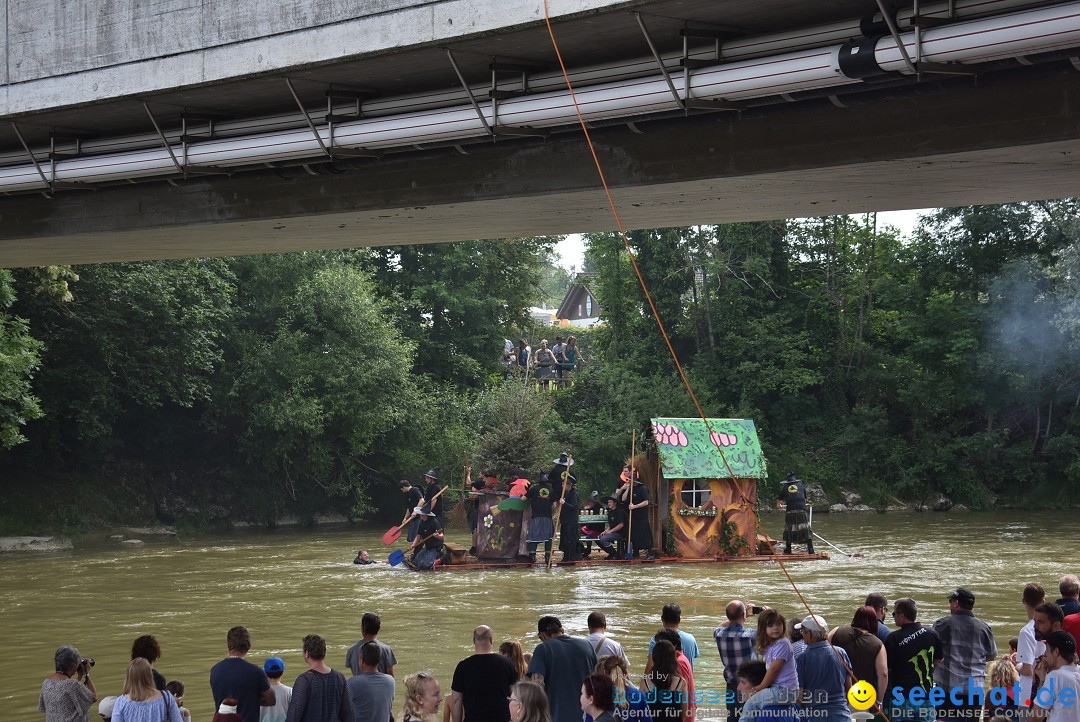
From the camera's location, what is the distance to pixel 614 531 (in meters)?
22.2

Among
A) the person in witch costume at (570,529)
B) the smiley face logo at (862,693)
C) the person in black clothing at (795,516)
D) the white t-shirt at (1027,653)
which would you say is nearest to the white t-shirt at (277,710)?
the smiley face logo at (862,693)

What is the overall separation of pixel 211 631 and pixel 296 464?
21.6 meters

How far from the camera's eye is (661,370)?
45750 mm

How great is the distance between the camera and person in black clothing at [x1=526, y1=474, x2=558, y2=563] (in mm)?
21375

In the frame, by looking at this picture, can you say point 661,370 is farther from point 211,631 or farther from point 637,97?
point 637,97

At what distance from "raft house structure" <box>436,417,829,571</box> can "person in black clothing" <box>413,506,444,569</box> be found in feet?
0.84

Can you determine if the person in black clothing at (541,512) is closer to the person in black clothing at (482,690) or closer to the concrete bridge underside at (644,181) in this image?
the concrete bridge underside at (644,181)

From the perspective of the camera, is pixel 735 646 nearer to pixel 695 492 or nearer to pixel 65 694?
pixel 65 694

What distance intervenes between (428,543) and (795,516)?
703cm

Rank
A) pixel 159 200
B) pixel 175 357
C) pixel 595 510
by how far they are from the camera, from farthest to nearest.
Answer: pixel 175 357, pixel 595 510, pixel 159 200

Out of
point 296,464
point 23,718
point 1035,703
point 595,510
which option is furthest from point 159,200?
point 296,464

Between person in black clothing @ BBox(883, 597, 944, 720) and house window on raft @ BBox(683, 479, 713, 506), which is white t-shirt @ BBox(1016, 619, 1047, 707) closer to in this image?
person in black clothing @ BBox(883, 597, 944, 720)

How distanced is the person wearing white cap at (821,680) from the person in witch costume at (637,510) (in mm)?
13759

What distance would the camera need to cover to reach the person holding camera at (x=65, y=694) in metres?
7.82
